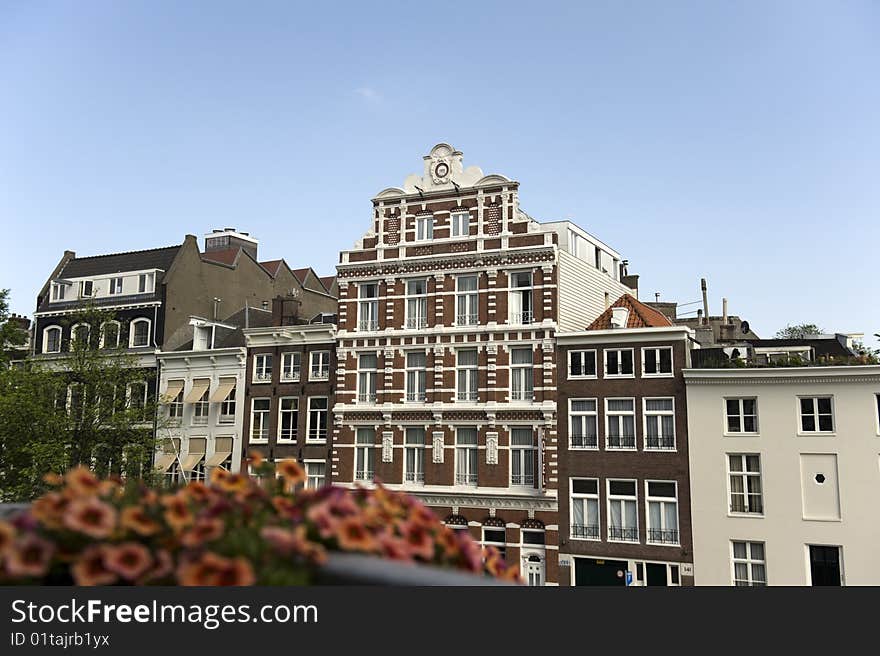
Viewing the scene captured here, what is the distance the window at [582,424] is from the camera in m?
38.3

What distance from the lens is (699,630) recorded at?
177 inches

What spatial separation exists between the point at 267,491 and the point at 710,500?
111 ft

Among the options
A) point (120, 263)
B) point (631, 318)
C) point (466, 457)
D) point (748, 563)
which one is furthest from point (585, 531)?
point (120, 263)

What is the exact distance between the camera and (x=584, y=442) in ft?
126

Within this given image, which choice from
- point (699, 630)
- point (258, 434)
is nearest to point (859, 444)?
point (258, 434)

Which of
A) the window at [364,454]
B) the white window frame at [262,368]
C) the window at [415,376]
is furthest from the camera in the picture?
the white window frame at [262,368]

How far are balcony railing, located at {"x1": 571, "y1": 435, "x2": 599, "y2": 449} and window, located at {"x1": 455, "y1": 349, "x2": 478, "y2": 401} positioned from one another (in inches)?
212

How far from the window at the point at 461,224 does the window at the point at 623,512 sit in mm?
14431

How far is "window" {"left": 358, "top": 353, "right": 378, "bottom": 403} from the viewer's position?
4338 centimetres

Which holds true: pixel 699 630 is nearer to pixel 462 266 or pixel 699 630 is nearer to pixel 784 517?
pixel 784 517

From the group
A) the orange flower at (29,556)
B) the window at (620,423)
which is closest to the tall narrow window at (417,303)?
the window at (620,423)

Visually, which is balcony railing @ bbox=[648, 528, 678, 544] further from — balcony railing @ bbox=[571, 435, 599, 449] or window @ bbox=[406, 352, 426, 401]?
window @ bbox=[406, 352, 426, 401]

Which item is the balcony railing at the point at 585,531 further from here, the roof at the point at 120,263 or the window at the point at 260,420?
the roof at the point at 120,263

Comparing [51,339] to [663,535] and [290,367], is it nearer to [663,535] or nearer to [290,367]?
[290,367]
